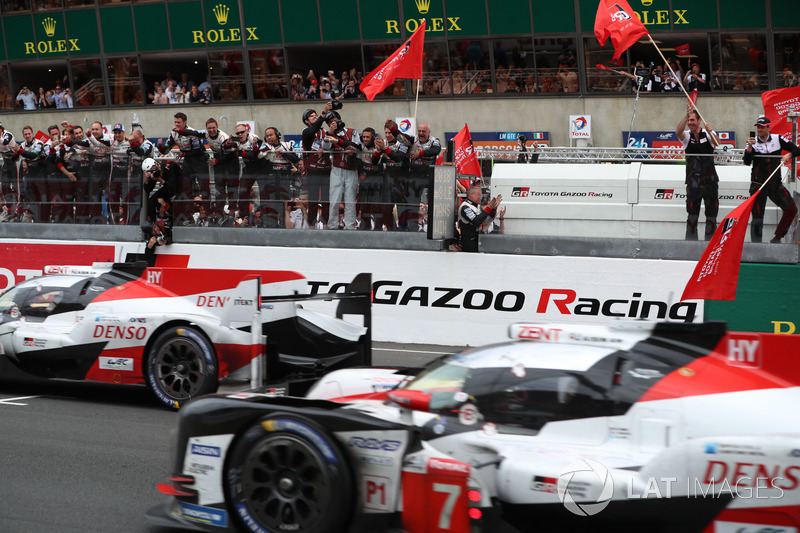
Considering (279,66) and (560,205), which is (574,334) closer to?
(560,205)

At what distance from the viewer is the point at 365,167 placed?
12.7 metres

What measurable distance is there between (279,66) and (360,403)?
22698 millimetres

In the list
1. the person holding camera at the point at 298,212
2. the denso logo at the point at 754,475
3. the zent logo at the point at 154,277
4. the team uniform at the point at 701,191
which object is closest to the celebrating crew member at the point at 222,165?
the person holding camera at the point at 298,212

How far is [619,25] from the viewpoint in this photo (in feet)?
44.5

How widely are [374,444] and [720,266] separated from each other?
565cm

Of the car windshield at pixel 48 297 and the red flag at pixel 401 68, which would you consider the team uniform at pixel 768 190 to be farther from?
the car windshield at pixel 48 297

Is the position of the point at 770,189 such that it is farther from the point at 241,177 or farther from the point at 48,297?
the point at 48,297

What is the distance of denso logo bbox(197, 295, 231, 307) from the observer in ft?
27.1

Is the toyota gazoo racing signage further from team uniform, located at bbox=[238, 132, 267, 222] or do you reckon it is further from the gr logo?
the gr logo

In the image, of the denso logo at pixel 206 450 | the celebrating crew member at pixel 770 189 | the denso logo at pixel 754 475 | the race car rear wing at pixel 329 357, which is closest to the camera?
the denso logo at pixel 754 475

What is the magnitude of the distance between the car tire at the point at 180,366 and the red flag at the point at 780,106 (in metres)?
7.81

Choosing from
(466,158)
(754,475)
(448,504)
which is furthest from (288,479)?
(466,158)

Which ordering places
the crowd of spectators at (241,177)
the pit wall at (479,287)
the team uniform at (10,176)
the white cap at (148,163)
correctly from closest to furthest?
the pit wall at (479,287) < the crowd of spectators at (241,177) < the white cap at (148,163) < the team uniform at (10,176)

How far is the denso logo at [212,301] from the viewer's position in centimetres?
827
